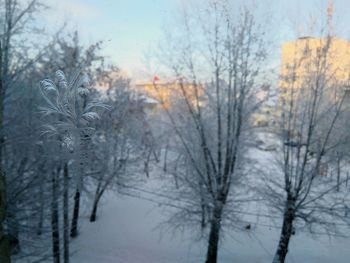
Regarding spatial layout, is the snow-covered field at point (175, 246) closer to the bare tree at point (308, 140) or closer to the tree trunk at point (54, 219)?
the tree trunk at point (54, 219)

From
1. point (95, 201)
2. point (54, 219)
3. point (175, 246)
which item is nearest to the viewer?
Answer: point (54, 219)

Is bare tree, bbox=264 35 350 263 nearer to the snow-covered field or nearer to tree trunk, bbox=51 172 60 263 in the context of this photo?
the snow-covered field

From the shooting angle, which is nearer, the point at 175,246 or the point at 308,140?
the point at 308,140

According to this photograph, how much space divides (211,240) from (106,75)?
749 centimetres

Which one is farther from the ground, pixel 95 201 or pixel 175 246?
pixel 95 201

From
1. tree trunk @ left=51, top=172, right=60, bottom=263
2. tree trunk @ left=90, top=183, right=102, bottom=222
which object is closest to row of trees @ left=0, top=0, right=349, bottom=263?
tree trunk @ left=51, top=172, right=60, bottom=263

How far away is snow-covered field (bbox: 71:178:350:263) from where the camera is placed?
1337 centimetres

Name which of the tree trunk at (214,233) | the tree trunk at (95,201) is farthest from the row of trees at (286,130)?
the tree trunk at (95,201)

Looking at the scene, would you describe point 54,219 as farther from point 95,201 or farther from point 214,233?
point 95,201

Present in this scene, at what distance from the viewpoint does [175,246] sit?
48.8ft

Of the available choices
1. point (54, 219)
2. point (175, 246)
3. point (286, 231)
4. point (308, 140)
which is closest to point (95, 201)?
point (175, 246)

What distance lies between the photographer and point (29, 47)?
10578 mm

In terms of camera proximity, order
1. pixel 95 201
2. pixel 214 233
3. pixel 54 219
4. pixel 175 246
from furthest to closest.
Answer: pixel 95 201 < pixel 175 246 < pixel 214 233 < pixel 54 219

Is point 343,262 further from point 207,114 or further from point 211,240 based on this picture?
point 207,114
